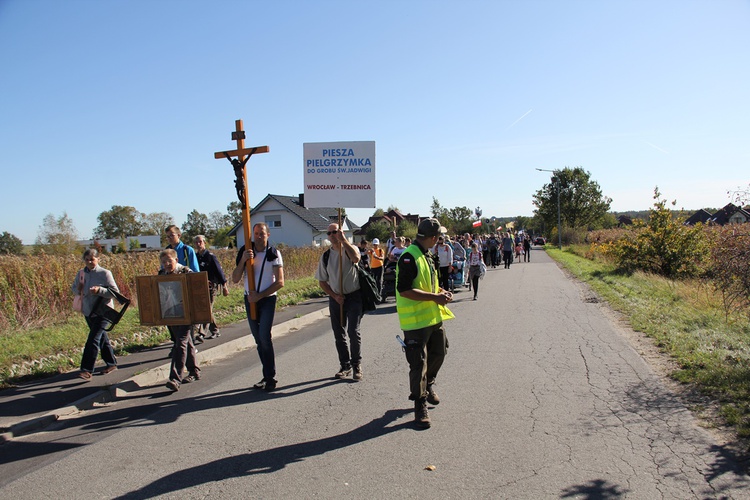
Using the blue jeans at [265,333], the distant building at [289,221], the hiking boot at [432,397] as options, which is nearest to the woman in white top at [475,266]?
the blue jeans at [265,333]

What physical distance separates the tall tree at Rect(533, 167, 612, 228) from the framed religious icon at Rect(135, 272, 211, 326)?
82.5 metres

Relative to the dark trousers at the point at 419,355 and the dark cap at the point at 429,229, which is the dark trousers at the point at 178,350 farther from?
the dark cap at the point at 429,229

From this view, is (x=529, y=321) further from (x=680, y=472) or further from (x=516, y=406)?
(x=680, y=472)

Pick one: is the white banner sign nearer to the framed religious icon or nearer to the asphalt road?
the asphalt road

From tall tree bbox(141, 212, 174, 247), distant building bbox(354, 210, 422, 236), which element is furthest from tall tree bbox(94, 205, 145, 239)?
distant building bbox(354, 210, 422, 236)

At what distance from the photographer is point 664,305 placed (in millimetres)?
12539

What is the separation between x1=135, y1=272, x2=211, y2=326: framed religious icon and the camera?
6.43 metres

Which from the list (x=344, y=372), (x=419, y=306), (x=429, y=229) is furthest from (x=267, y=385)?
(x=429, y=229)

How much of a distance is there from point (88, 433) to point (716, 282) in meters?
8.49

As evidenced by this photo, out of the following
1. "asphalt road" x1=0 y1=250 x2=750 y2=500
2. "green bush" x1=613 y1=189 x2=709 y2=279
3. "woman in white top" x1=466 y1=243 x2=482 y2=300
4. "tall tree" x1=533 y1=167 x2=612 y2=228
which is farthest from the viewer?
"tall tree" x1=533 y1=167 x2=612 y2=228

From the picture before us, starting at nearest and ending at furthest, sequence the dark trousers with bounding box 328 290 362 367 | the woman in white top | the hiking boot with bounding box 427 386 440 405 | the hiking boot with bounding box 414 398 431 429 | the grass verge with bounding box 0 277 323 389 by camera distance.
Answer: the hiking boot with bounding box 414 398 431 429, the hiking boot with bounding box 427 386 440 405, the dark trousers with bounding box 328 290 362 367, the grass verge with bounding box 0 277 323 389, the woman in white top

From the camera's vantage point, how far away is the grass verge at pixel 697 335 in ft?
18.4

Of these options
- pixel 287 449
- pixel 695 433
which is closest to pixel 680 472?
pixel 695 433

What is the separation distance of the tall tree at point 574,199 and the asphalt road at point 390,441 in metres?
80.7
